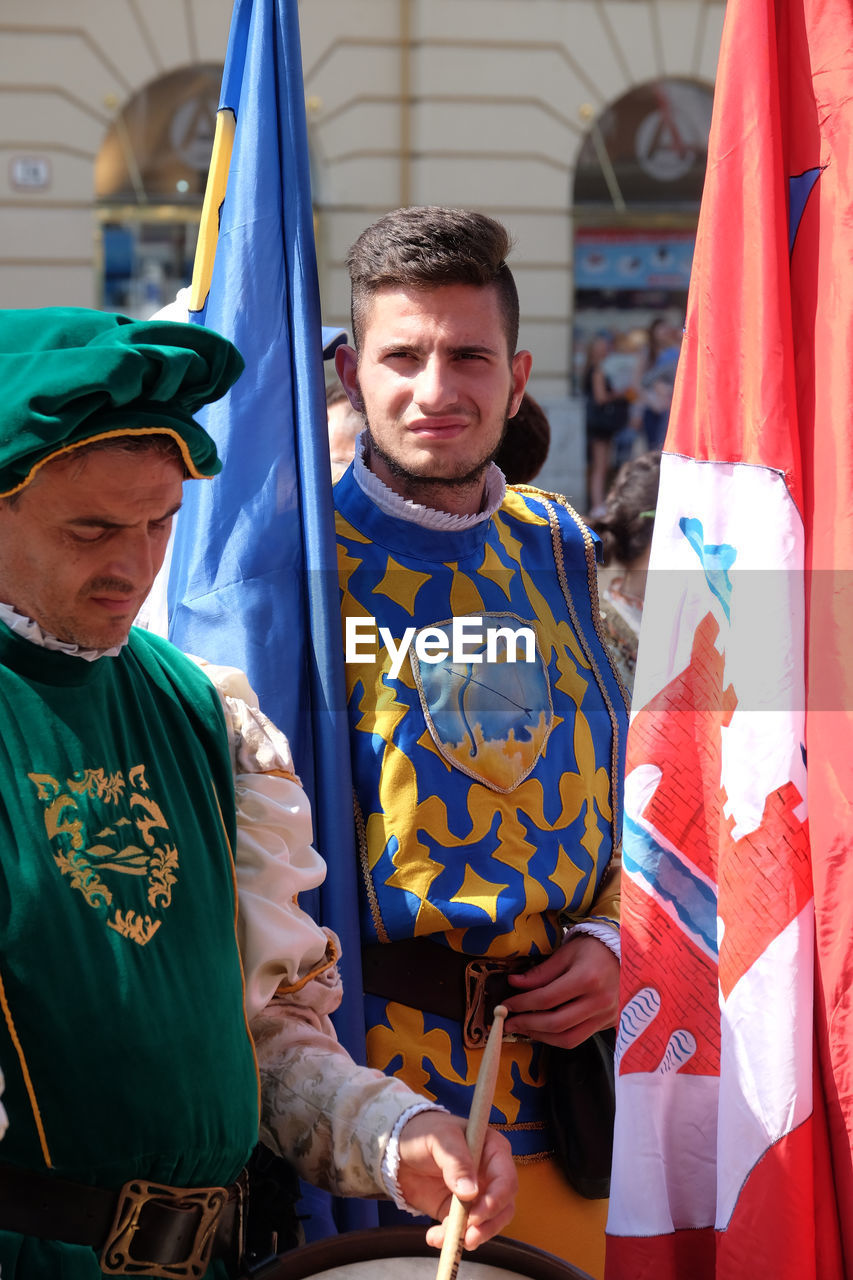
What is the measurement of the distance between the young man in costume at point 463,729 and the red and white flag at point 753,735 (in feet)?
1.16

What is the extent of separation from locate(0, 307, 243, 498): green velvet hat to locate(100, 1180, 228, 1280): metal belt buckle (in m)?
0.66

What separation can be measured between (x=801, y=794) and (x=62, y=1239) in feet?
2.82

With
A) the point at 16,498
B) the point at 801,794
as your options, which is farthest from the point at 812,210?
the point at 16,498

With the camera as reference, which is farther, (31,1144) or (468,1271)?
(468,1271)

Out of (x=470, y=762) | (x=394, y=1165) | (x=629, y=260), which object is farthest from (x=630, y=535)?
(x=629, y=260)

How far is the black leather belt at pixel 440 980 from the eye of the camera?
197cm

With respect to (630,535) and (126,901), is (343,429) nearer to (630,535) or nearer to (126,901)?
(630,535)

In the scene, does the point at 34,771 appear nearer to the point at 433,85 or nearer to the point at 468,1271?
the point at 468,1271

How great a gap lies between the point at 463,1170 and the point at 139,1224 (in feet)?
1.01

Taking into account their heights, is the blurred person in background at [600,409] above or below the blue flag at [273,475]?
below

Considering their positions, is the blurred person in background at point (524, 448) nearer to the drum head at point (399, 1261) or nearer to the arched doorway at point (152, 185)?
the drum head at point (399, 1261)

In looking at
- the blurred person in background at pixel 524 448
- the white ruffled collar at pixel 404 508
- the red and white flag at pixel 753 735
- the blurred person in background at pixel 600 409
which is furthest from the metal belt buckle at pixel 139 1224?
the blurred person in background at pixel 600 409

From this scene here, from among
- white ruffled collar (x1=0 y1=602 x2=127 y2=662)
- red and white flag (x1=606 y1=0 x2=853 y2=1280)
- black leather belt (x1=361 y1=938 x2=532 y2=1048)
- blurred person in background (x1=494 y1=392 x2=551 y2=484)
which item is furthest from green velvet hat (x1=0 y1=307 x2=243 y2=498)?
blurred person in background (x1=494 y1=392 x2=551 y2=484)

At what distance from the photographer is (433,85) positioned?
A: 11.2 metres
